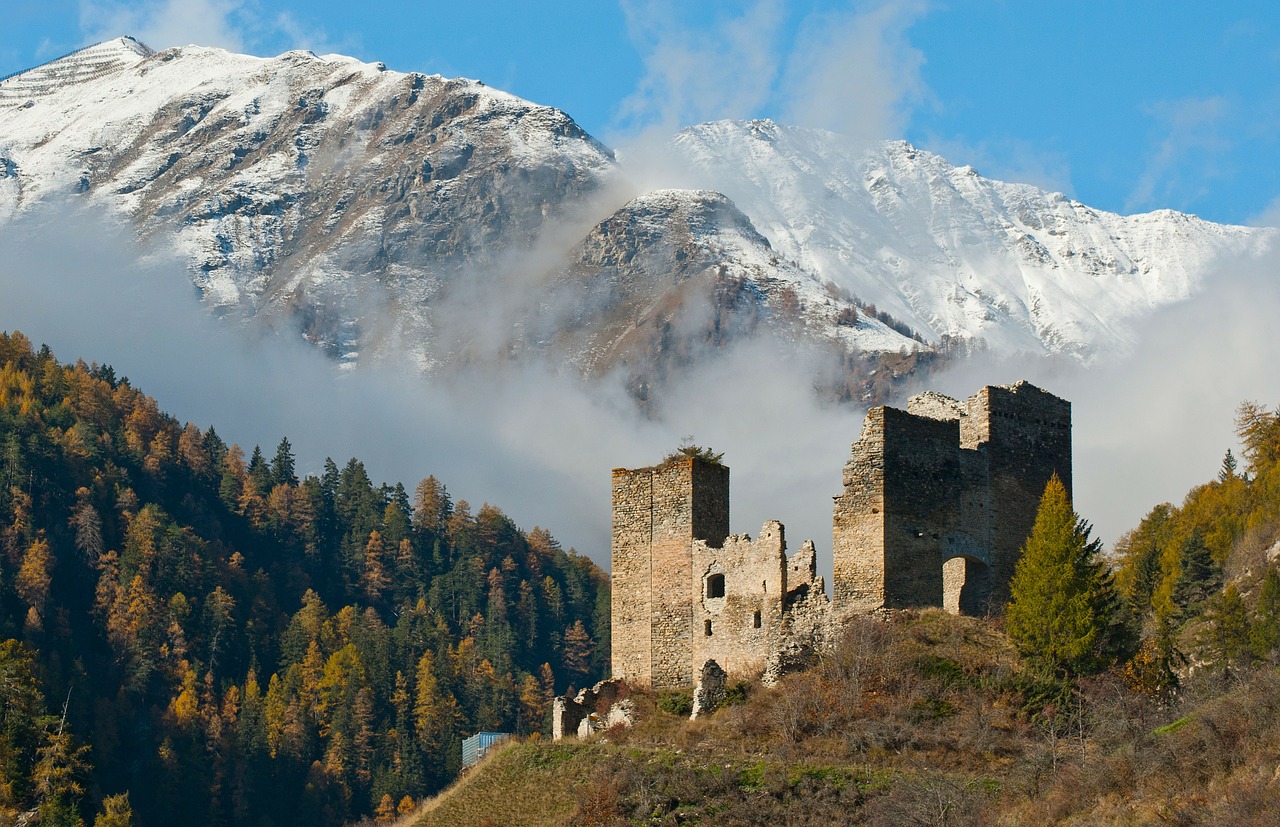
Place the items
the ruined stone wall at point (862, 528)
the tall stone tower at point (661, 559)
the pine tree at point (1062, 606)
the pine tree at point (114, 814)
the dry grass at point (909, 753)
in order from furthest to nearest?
the pine tree at point (114, 814) → the tall stone tower at point (661, 559) → the ruined stone wall at point (862, 528) → the pine tree at point (1062, 606) → the dry grass at point (909, 753)

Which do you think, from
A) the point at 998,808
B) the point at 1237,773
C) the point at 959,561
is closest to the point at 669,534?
the point at 959,561

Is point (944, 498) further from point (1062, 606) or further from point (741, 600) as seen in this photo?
point (741, 600)

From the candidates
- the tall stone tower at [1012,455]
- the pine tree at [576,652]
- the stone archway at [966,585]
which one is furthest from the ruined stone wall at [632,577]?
the pine tree at [576,652]

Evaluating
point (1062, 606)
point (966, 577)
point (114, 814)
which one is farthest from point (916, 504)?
point (114, 814)

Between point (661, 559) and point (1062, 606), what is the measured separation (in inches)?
486

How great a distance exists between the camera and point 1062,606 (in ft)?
149

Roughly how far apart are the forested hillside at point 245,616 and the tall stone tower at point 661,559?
4893cm

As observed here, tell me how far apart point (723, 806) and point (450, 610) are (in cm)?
13773

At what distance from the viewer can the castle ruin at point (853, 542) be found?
48.4 meters

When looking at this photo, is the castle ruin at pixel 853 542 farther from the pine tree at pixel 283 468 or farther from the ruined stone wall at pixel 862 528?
the pine tree at pixel 283 468

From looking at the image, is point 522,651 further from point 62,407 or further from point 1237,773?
point 1237,773

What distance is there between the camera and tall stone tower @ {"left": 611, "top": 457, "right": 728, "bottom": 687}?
51969 millimetres

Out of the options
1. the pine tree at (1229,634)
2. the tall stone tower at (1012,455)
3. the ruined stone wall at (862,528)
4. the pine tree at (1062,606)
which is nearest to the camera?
the pine tree at (1062,606)

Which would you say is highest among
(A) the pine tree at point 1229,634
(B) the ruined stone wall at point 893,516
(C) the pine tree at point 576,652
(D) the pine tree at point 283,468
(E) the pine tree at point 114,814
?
(D) the pine tree at point 283,468
